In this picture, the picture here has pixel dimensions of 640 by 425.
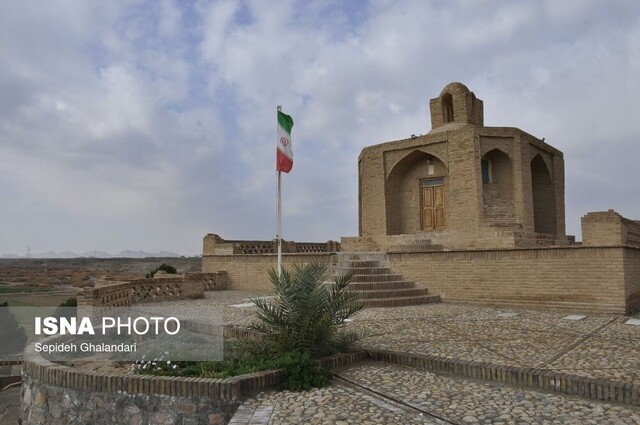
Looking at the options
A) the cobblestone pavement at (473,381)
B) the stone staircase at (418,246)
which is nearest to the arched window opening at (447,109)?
the stone staircase at (418,246)

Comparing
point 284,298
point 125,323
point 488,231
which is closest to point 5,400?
point 125,323

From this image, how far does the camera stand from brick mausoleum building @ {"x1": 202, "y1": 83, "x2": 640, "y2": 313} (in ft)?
32.7

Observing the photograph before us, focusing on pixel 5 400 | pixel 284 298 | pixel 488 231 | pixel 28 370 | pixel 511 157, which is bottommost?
pixel 5 400

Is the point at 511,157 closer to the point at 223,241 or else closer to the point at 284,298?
the point at 223,241

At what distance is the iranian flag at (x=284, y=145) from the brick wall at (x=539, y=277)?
4791mm

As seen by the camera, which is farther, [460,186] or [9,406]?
[460,186]

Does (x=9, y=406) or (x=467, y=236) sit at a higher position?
(x=467, y=236)

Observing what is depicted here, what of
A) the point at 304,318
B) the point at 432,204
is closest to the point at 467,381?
the point at 304,318

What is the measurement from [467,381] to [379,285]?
22.4ft

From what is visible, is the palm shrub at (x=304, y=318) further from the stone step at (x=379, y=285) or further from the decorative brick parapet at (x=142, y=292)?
the stone step at (x=379, y=285)

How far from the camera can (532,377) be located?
15.4ft

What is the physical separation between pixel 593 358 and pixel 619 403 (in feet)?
4.59

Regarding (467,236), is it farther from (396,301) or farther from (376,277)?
(396,301)

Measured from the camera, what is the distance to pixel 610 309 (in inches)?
372
